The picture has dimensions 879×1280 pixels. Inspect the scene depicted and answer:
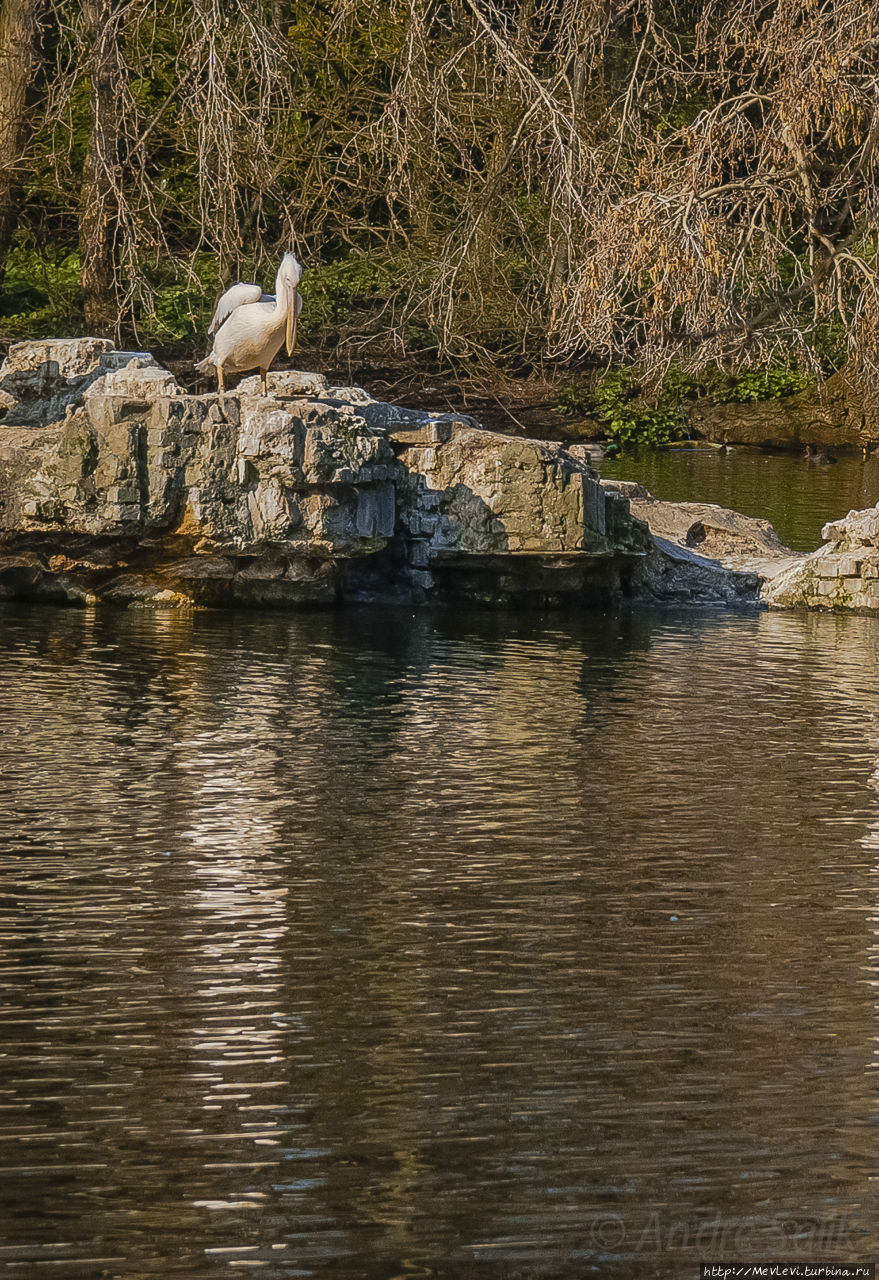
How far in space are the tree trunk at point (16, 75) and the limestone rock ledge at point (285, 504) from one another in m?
6.86

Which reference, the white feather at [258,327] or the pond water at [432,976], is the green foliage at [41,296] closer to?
the white feather at [258,327]

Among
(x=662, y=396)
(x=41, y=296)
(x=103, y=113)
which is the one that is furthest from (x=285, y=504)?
(x=41, y=296)

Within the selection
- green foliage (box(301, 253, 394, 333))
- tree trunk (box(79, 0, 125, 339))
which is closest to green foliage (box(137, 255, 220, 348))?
green foliage (box(301, 253, 394, 333))

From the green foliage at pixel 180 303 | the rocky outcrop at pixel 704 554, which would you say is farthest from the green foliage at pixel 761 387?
the rocky outcrop at pixel 704 554

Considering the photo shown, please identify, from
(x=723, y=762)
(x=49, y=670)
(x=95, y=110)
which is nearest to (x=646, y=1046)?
(x=723, y=762)

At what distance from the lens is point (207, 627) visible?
985 centimetres

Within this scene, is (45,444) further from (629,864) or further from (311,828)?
(629,864)

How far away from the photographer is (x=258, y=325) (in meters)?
10.9

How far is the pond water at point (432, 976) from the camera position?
3268 mm

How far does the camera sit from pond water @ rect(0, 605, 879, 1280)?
327cm

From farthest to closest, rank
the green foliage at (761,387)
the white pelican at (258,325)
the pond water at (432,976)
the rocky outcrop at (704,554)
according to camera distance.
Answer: the green foliage at (761,387)
the rocky outcrop at (704,554)
the white pelican at (258,325)
the pond water at (432,976)

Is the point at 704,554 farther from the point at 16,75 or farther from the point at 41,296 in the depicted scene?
the point at 41,296

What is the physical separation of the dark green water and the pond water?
6.40 meters

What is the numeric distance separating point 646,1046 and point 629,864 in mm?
1474
